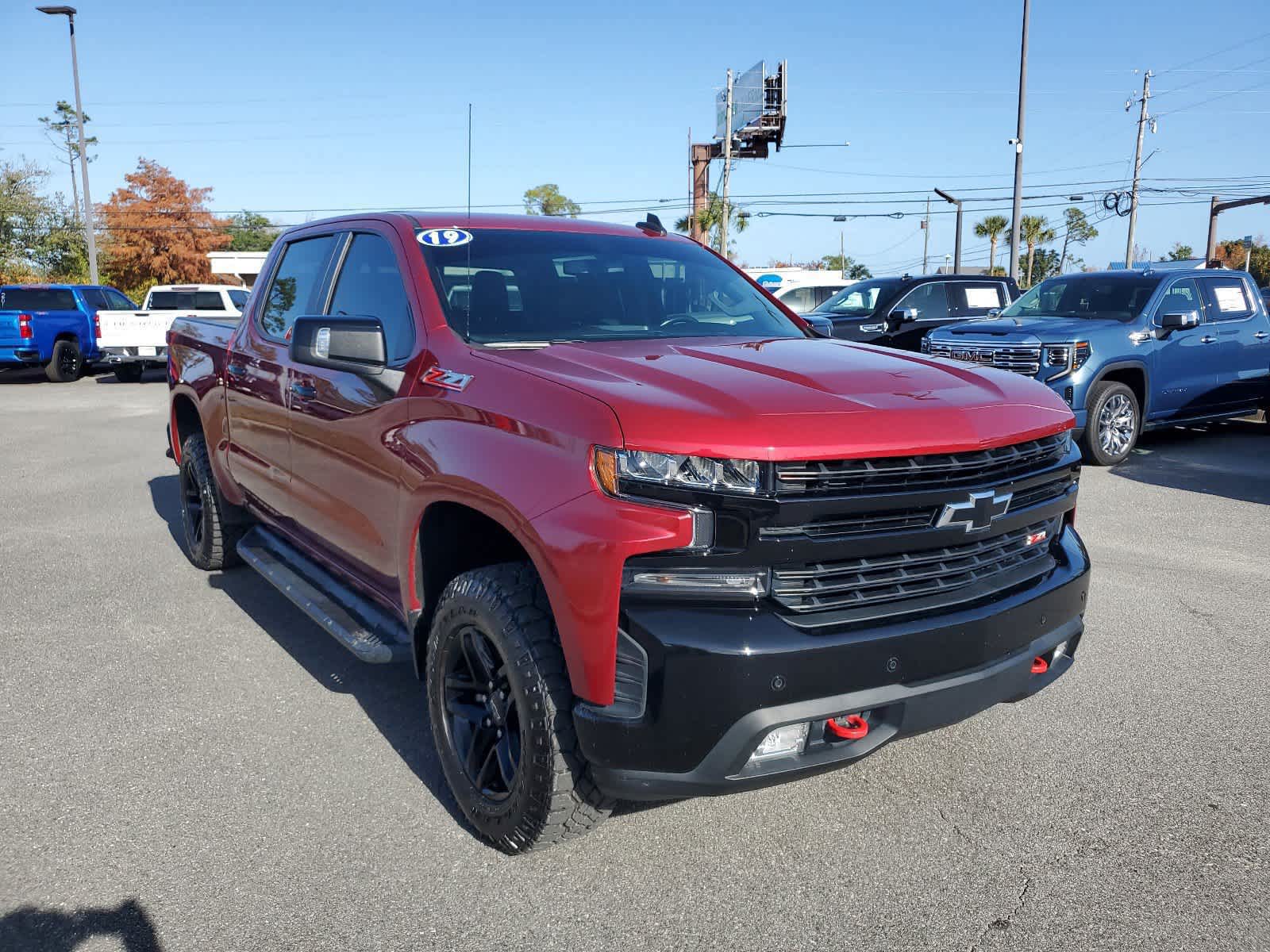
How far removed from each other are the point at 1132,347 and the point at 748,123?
38952 mm

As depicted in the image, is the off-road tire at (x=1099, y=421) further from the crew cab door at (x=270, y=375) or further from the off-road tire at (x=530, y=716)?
the off-road tire at (x=530, y=716)

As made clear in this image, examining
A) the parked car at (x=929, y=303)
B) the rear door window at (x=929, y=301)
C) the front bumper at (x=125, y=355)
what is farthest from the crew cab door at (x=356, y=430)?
the front bumper at (x=125, y=355)

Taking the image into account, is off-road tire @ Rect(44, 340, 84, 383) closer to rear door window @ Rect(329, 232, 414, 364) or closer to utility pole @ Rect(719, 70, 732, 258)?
rear door window @ Rect(329, 232, 414, 364)

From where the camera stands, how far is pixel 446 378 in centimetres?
315

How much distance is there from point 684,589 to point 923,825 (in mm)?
1308

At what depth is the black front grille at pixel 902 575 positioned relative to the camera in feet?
8.21

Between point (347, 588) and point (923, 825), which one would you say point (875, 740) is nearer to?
point (923, 825)

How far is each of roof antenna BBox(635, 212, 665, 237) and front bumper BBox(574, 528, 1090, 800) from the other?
2.49 meters

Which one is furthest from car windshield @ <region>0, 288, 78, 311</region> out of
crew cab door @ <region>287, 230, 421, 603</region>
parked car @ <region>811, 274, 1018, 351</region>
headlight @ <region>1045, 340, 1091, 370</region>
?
crew cab door @ <region>287, 230, 421, 603</region>

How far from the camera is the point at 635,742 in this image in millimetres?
2486

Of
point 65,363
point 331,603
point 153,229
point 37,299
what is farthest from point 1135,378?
point 153,229

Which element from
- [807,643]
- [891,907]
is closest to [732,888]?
[891,907]

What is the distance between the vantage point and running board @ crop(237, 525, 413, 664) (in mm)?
3535

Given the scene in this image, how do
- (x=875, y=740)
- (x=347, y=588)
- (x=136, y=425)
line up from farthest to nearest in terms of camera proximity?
(x=136, y=425) → (x=347, y=588) → (x=875, y=740)
